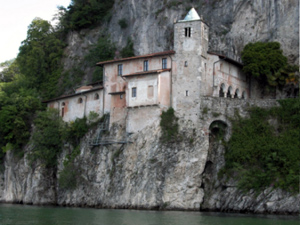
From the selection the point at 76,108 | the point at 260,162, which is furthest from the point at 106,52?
the point at 260,162

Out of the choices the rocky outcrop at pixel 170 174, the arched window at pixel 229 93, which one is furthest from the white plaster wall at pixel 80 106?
the arched window at pixel 229 93

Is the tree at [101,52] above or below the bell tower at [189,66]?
above

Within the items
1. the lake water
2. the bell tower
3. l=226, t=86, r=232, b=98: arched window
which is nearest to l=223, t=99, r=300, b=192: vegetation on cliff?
the lake water

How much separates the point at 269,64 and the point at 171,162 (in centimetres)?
1446

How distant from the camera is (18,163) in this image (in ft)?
225

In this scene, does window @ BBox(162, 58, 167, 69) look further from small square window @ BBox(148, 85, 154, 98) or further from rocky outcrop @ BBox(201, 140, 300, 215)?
rocky outcrop @ BBox(201, 140, 300, 215)

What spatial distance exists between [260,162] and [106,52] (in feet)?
106

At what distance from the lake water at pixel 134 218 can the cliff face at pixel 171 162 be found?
327cm

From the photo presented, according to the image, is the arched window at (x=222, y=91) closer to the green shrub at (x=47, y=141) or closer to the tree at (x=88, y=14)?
the green shrub at (x=47, y=141)

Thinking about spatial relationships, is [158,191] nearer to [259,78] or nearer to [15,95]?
[259,78]

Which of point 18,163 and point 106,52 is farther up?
point 106,52

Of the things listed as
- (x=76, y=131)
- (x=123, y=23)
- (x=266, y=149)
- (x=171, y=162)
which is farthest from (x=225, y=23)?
(x=76, y=131)

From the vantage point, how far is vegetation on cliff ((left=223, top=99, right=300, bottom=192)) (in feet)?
162

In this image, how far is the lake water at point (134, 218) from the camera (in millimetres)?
41125
